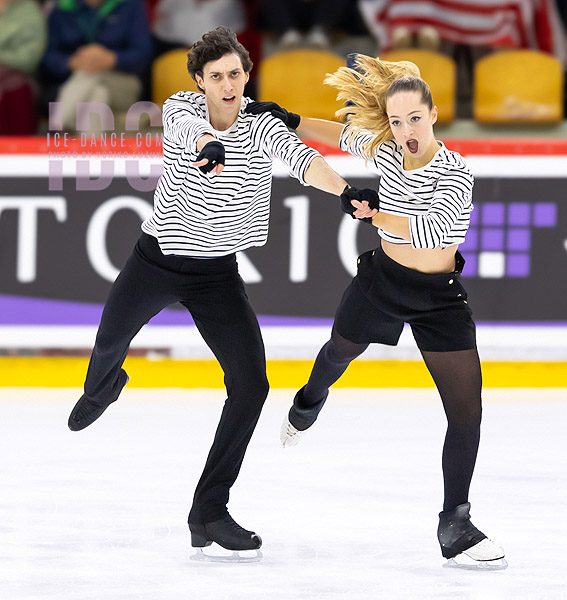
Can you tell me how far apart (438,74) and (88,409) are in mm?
3562

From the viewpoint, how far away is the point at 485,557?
130 inches

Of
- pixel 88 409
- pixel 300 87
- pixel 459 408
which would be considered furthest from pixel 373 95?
pixel 300 87

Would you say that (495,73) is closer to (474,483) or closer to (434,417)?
(434,417)

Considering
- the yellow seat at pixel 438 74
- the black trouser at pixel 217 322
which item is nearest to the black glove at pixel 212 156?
the black trouser at pixel 217 322

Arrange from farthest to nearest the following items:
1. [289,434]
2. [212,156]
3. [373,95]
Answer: [289,434] → [373,95] → [212,156]

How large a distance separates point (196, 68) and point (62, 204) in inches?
111

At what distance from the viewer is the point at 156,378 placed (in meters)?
6.05

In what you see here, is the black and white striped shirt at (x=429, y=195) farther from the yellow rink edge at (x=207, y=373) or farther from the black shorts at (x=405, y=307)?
the yellow rink edge at (x=207, y=373)

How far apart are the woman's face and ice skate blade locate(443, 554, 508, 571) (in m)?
1.16

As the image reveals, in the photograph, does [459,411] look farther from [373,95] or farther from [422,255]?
[373,95]

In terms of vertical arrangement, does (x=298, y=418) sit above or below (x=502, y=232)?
below

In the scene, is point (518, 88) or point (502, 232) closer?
point (502, 232)

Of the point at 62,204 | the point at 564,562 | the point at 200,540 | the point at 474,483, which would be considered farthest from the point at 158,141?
the point at 564,562

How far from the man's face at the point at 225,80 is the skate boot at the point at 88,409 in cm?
109
